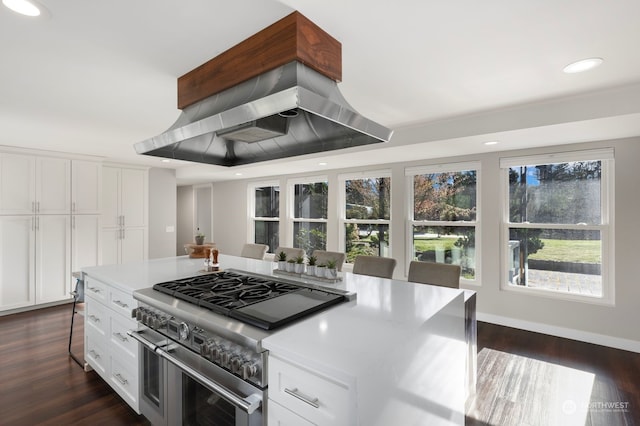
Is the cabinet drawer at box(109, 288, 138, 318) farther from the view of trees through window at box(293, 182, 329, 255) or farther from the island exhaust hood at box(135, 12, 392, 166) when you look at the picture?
the view of trees through window at box(293, 182, 329, 255)

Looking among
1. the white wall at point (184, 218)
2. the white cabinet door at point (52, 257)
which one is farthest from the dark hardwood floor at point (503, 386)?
the white wall at point (184, 218)

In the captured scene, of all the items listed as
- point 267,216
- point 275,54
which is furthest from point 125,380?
point 267,216

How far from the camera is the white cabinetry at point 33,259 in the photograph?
14.1 ft

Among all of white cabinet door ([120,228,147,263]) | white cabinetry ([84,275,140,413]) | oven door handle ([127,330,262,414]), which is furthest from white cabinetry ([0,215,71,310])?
oven door handle ([127,330,262,414])

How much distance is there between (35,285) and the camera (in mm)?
4488

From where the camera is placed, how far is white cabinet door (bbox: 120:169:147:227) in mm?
5609

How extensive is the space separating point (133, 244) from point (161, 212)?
88cm

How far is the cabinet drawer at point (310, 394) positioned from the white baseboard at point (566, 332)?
11.9 ft

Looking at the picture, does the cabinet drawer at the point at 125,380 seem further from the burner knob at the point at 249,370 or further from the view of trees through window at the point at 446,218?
the view of trees through window at the point at 446,218

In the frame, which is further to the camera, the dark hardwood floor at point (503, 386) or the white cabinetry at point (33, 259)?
the white cabinetry at point (33, 259)

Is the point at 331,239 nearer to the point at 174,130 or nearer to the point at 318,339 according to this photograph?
the point at 174,130

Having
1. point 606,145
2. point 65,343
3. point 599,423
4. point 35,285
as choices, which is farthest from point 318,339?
point 35,285

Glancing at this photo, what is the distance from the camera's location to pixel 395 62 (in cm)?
198

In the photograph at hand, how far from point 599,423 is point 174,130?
3.27m
